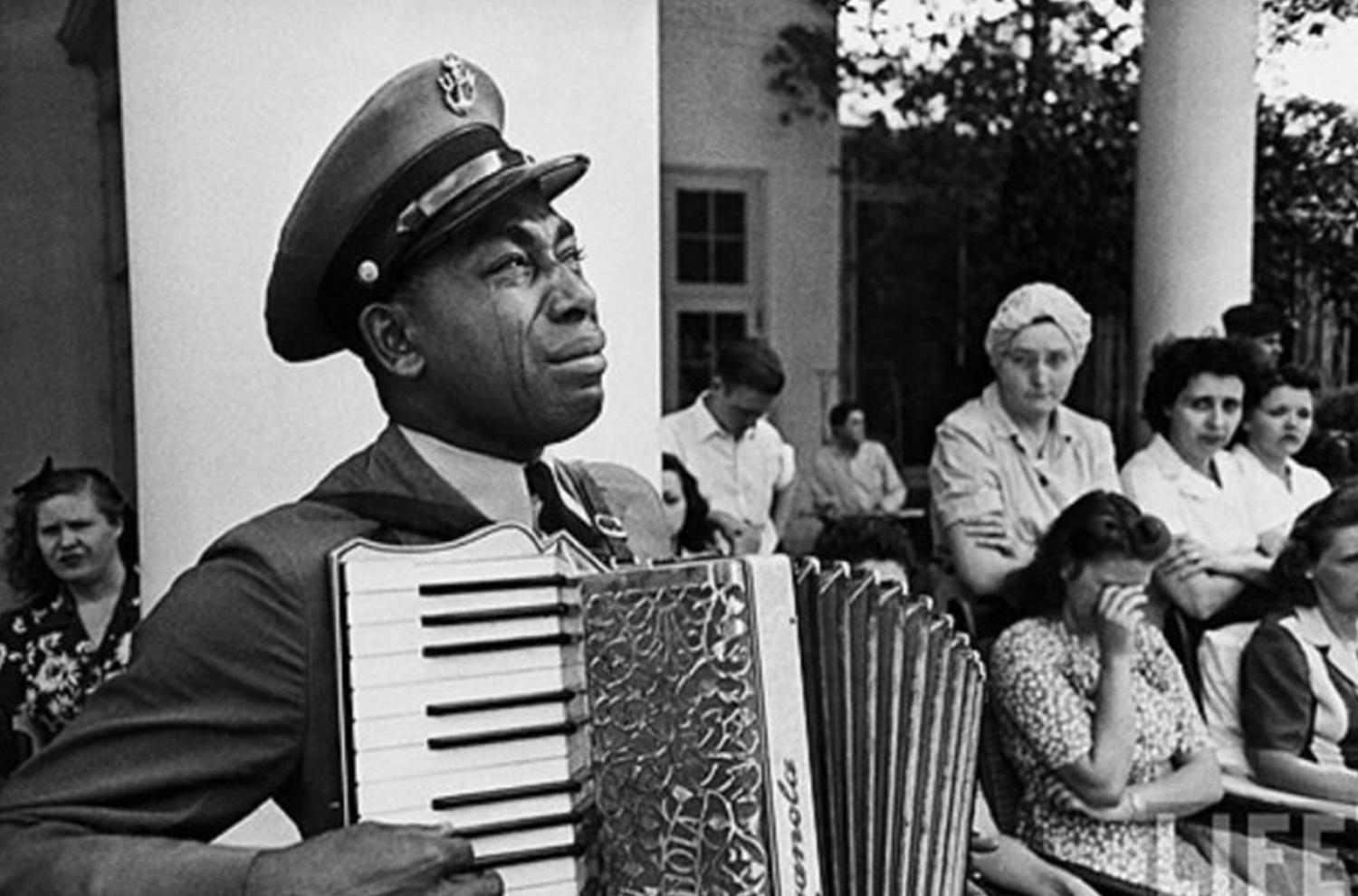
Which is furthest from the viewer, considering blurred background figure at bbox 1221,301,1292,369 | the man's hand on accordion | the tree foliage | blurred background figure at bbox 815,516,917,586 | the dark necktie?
the tree foliage

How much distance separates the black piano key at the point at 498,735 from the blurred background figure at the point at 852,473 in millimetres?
5724

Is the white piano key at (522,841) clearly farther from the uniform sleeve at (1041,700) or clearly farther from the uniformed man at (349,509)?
the uniform sleeve at (1041,700)

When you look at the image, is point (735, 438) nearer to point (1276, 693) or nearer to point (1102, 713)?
point (1276, 693)

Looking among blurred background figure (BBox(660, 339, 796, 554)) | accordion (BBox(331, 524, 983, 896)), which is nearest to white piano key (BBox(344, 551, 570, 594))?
accordion (BBox(331, 524, 983, 896))

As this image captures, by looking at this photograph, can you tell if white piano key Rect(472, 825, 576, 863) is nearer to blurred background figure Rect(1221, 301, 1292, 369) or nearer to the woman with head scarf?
the woman with head scarf

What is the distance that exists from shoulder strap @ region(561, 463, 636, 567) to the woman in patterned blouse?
67.7 inches

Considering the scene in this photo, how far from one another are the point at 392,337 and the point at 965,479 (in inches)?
82.7

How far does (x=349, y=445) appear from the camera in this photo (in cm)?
232

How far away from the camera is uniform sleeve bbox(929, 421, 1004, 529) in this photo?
3.10 metres

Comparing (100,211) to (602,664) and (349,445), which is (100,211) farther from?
(602,664)

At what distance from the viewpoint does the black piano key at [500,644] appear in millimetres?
1063

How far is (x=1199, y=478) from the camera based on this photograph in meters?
3.32

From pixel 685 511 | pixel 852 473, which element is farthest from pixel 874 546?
pixel 852 473

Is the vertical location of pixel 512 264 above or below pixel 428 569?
above
